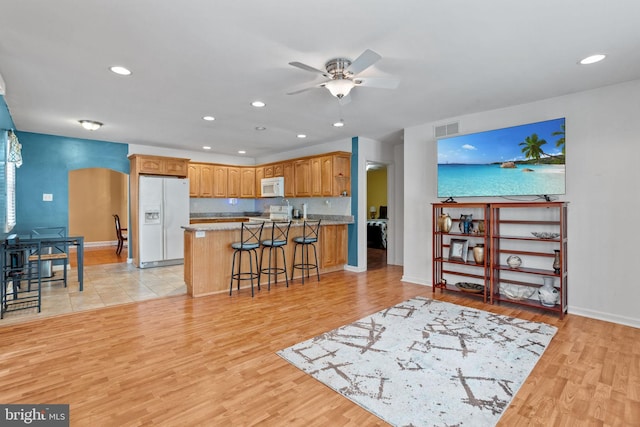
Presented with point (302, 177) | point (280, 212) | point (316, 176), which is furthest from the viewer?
point (280, 212)

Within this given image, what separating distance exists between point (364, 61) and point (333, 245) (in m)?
4.01

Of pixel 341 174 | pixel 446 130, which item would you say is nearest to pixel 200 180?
pixel 341 174

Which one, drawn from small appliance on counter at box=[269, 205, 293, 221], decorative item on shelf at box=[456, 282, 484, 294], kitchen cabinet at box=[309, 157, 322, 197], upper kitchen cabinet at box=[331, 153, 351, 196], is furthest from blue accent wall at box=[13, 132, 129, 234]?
decorative item on shelf at box=[456, 282, 484, 294]

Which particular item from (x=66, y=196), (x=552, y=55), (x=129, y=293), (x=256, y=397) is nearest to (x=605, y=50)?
(x=552, y=55)

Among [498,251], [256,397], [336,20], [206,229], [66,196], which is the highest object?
[336,20]

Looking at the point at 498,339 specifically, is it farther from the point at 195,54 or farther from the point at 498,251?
the point at 195,54

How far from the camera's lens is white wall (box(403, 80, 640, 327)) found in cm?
338

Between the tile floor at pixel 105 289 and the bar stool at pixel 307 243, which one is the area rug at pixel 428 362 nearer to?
the bar stool at pixel 307 243

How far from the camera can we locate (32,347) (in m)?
2.81


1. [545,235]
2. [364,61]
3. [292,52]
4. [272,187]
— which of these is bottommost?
[545,235]

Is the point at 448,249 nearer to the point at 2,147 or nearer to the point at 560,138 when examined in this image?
the point at 560,138

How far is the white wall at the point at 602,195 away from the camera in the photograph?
3381mm

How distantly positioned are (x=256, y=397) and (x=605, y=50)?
389 cm

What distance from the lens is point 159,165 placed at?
21.6 feet
